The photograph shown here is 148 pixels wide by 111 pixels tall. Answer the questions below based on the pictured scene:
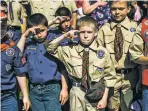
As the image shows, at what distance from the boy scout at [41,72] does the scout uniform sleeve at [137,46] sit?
862 millimetres

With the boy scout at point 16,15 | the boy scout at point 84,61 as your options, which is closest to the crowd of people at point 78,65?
the boy scout at point 84,61

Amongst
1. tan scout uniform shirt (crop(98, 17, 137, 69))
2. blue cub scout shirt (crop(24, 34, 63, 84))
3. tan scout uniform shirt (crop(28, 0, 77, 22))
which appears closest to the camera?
blue cub scout shirt (crop(24, 34, 63, 84))

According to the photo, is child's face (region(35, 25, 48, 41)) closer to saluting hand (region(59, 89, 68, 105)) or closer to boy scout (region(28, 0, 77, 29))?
saluting hand (region(59, 89, 68, 105))

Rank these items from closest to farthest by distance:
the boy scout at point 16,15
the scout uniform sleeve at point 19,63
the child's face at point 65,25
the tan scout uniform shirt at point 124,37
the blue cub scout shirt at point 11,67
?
the blue cub scout shirt at point 11,67, the scout uniform sleeve at point 19,63, the tan scout uniform shirt at point 124,37, the child's face at point 65,25, the boy scout at point 16,15

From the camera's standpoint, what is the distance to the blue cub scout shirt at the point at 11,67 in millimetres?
4484

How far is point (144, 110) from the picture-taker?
4.73 m

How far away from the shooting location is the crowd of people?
4.64 meters

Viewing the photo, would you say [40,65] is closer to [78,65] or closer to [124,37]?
[78,65]

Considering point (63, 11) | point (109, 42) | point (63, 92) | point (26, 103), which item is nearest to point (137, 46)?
point (109, 42)

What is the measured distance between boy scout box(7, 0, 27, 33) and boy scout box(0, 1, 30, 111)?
163cm

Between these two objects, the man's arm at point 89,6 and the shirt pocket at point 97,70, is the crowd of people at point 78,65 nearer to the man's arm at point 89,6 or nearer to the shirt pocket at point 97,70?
the shirt pocket at point 97,70

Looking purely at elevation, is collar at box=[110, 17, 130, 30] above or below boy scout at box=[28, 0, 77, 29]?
below

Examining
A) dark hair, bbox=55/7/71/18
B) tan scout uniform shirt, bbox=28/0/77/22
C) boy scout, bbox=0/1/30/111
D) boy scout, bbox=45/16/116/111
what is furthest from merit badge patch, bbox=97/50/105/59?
tan scout uniform shirt, bbox=28/0/77/22

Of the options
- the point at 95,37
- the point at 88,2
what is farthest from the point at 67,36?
the point at 88,2
